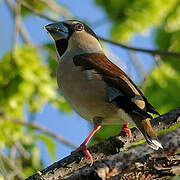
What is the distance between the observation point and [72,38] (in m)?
4.99

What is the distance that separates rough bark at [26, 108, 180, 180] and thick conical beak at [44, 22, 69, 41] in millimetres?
1039

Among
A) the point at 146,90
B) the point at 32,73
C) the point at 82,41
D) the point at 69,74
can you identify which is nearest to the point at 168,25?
the point at 146,90

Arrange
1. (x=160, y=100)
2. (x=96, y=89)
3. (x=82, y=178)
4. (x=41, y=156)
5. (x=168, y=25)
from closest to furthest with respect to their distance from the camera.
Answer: (x=82, y=178) → (x=96, y=89) → (x=160, y=100) → (x=41, y=156) → (x=168, y=25)

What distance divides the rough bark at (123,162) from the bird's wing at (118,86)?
250mm

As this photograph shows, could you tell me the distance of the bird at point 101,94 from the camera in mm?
4168

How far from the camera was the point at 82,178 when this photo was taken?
3750mm

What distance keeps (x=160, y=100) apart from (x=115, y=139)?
209 centimetres

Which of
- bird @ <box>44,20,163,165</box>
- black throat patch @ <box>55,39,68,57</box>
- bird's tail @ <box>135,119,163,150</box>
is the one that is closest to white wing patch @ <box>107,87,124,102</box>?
bird @ <box>44,20,163,165</box>

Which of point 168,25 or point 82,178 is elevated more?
point 168,25

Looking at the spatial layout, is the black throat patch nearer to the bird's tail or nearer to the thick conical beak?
the thick conical beak

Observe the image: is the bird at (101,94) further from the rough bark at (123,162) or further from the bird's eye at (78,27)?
the bird's eye at (78,27)

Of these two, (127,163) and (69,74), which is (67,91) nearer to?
(69,74)

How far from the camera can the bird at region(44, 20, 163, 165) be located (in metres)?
4.17

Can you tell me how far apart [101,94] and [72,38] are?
0.84 meters
